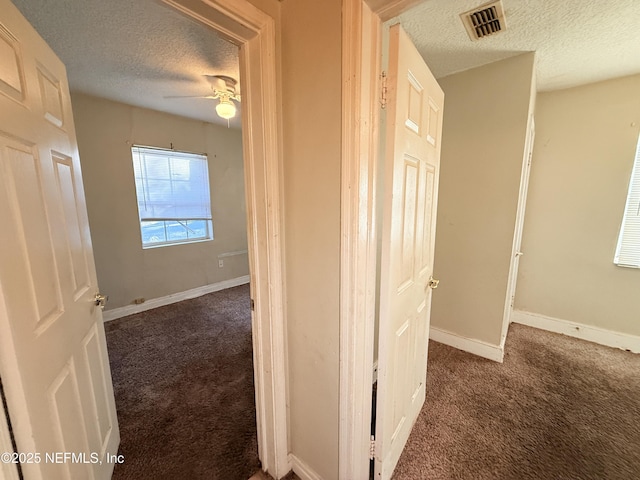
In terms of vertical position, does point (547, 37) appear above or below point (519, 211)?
above

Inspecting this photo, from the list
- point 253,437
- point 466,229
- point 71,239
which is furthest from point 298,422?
point 466,229

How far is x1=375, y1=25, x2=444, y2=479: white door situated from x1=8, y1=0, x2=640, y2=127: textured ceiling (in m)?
0.64

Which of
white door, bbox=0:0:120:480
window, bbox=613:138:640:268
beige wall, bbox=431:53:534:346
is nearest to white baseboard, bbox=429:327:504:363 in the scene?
beige wall, bbox=431:53:534:346

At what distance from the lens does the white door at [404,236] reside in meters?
0.92

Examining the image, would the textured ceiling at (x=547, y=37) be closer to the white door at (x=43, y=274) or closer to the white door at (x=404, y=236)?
the white door at (x=404, y=236)

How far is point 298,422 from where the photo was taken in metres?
1.27

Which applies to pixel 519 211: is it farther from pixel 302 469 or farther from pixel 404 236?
pixel 302 469

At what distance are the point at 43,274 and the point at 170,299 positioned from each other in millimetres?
2893

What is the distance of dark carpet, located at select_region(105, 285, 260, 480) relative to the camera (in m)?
1.36

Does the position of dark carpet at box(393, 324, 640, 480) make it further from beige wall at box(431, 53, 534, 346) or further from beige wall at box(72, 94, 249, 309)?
beige wall at box(72, 94, 249, 309)

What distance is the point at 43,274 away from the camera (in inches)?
32.5

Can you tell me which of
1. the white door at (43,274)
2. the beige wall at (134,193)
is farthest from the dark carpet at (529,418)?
the beige wall at (134,193)

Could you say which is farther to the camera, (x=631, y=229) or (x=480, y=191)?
(x=631, y=229)

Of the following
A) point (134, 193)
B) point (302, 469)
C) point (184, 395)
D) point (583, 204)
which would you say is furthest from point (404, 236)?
point (134, 193)
